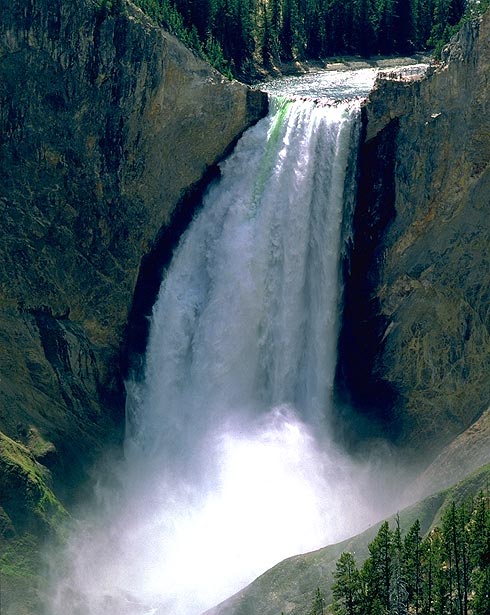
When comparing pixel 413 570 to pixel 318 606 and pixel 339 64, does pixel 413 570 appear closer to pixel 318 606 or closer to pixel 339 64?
pixel 318 606

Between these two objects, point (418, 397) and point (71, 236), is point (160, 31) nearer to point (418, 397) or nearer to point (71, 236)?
point (71, 236)

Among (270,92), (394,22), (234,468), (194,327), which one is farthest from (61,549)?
(394,22)

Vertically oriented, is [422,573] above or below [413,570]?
below

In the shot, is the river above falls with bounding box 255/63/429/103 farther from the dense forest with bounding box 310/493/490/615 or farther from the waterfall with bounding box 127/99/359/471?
the dense forest with bounding box 310/493/490/615

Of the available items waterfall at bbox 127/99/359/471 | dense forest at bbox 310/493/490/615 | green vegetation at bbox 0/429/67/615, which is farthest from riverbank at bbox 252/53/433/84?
dense forest at bbox 310/493/490/615

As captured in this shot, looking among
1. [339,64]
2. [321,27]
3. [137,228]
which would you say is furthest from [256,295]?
[321,27]

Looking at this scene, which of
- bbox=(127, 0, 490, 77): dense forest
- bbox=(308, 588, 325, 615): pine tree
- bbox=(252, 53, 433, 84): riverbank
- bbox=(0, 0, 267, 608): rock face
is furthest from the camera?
bbox=(252, 53, 433, 84): riverbank
